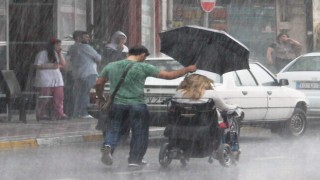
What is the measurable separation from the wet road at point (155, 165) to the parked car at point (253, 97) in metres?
0.64

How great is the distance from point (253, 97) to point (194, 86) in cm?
394

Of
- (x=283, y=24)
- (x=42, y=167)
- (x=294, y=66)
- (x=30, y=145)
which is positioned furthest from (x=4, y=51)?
(x=283, y=24)

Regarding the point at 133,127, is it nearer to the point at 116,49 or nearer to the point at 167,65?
the point at 167,65

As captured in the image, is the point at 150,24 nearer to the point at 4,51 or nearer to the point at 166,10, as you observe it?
the point at 166,10

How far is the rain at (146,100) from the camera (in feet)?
40.1

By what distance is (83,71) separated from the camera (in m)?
19.1

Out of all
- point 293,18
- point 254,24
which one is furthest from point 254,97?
point 293,18

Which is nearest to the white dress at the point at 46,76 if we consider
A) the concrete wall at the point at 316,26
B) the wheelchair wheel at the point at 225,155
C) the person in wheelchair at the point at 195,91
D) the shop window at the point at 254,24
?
the person in wheelchair at the point at 195,91

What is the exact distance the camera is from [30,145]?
15.3 metres

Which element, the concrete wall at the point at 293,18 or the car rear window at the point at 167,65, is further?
the concrete wall at the point at 293,18

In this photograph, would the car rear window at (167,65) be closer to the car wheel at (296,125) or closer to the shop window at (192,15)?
Answer: the car wheel at (296,125)

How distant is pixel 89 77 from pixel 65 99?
879 mm

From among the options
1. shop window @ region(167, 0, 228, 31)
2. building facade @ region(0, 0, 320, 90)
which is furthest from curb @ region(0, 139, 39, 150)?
shop window @ region(167, 0, 228, 31)

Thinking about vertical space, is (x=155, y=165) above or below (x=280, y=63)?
below
